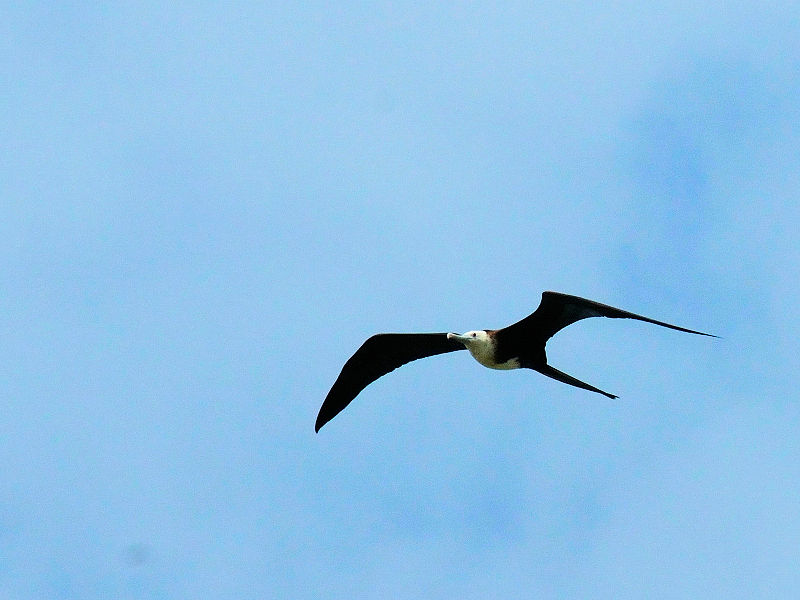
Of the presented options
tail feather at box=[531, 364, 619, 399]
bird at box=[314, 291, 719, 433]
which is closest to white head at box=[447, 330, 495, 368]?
bird at box=[314, 291, 719, 433]

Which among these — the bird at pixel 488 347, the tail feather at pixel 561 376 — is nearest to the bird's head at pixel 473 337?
the bird at pixel 488 347

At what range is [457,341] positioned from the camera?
1192 centimetres

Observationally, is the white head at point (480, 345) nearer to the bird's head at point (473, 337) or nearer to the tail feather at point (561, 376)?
the bird's head at point (473, 337)

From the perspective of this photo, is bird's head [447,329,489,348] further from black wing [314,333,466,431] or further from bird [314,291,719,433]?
black wing [314,333,466,431]

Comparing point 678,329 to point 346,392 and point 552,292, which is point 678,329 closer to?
point 552,292

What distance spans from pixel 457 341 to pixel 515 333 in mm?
848

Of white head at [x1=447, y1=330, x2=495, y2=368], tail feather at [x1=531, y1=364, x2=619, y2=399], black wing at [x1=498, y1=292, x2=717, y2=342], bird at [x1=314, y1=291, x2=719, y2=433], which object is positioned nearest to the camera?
black wing at [x1=498, y1=292, x2=717, y2=342]

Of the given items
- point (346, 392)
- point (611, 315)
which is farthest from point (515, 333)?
point (346, 392)

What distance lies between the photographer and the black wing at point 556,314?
10.1 m

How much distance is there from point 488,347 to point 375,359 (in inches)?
64.4

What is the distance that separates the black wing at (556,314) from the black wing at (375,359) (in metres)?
1.27

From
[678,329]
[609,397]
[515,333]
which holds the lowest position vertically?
[678,329]

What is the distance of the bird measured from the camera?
10594 mm

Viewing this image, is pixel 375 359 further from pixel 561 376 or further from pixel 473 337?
pixel 561 376
